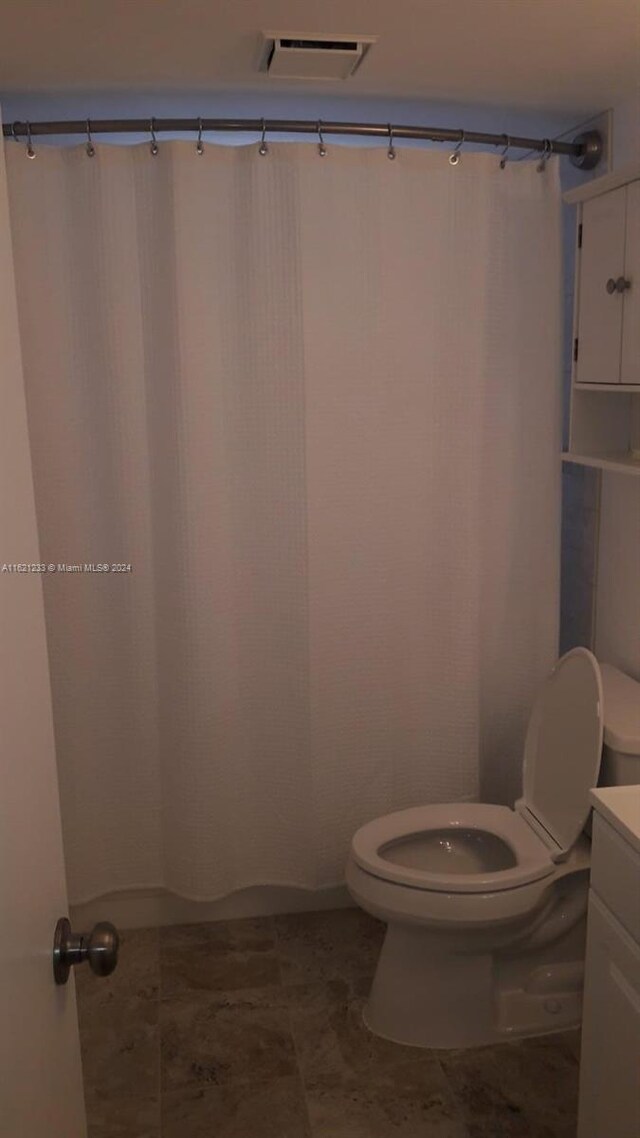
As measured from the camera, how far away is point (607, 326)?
2.12 m

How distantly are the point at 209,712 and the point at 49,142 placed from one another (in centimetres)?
150

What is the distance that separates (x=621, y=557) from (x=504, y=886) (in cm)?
89

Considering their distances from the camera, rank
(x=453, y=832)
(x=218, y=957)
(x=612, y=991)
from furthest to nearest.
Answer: (x=218, y=957)
(x=453, y=832)
(x=612, y=991)

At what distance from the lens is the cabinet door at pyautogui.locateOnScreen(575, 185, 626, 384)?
2.05 m

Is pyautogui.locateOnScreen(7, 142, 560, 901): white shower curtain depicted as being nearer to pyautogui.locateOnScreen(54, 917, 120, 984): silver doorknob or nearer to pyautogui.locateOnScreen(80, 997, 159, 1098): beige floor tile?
pyautogui.locateOnScreen(80, 997, 159, 1098): beige floor tile

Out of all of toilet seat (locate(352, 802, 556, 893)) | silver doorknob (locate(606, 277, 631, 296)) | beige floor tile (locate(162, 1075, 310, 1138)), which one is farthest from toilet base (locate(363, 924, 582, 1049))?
silver doorknob (locate(606, 277, 631, 296))

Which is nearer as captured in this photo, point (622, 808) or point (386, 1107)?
point (622, 808)

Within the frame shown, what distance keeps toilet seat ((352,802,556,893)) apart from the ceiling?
5.58 ft

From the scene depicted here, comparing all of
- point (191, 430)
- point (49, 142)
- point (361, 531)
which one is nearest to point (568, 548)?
point (361, 531)

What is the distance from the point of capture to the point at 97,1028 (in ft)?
7.52

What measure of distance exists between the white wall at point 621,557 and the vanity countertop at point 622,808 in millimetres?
733

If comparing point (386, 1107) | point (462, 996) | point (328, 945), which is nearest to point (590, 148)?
point (462, 996)

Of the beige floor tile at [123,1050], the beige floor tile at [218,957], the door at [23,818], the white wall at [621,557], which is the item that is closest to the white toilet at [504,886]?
the white wall at [621,557]

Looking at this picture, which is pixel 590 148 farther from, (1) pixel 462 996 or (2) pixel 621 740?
(1) pixel 462 996
